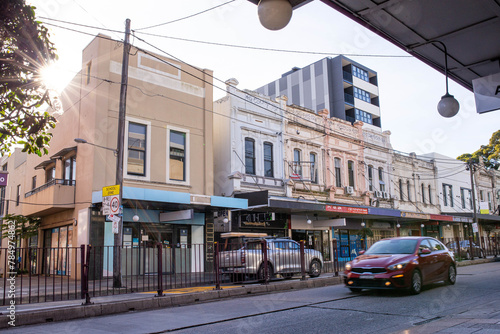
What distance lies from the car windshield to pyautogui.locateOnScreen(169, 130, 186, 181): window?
1253 centimetres

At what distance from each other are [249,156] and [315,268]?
10.4 metres

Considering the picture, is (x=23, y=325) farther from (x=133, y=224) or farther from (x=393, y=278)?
(x=133, y=224)

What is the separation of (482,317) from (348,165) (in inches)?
1031

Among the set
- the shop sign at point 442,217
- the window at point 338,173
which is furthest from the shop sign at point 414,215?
the window at point 338,173

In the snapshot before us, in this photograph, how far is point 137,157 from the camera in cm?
2130

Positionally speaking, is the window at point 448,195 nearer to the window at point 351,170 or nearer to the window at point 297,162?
the window at point 351,170

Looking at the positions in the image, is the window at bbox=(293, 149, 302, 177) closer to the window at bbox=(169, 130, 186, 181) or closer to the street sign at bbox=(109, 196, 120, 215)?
the window at bbox=(169, 130, 186, 181)

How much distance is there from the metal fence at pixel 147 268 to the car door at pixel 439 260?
447 centimetres

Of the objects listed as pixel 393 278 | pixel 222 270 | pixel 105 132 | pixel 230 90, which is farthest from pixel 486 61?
pixel 230 90

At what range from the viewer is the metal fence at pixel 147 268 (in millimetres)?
10508

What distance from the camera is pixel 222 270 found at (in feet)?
46.3

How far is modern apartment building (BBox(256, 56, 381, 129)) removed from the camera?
145 feet

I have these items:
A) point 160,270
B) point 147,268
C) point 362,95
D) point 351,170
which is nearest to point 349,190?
point 351,170

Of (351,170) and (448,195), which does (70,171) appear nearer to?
(351,170)
